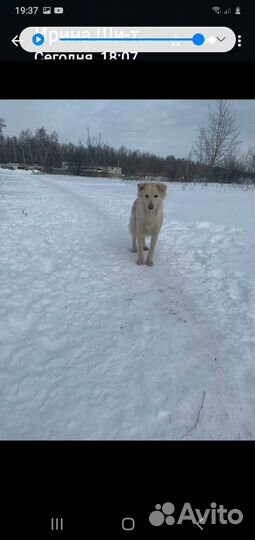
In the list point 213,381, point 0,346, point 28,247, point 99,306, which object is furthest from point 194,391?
point 28,247

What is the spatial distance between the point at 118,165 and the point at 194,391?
52.4 m

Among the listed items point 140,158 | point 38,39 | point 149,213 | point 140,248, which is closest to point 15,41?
point 38,39

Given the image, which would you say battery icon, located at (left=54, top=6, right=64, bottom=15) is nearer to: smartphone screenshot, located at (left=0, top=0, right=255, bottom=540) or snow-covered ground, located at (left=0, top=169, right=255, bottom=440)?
smartphone screenshot, located at (left=0, top=0, right=255, bottom=540)

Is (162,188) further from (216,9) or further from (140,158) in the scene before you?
(140,158)

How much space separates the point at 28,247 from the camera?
4.95 metres

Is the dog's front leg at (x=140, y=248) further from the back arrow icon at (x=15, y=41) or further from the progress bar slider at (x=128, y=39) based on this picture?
the back arrow icon at (x=15, y=41)

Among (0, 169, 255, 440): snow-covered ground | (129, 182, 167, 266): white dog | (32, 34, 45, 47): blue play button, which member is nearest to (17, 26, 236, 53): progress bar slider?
(32, 34, 45, 47): blue play button

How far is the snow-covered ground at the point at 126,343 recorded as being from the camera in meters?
1.71

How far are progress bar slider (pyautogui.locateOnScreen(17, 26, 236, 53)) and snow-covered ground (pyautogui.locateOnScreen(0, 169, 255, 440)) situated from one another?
2.15 metres

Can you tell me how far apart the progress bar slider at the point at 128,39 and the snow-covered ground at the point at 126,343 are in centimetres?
215

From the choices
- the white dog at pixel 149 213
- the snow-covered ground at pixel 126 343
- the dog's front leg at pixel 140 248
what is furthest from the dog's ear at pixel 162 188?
the snow-covered ground at pixel 126 343

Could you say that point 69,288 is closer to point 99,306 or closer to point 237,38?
point 99,306
